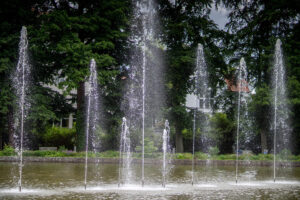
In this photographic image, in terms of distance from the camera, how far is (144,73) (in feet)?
86.5

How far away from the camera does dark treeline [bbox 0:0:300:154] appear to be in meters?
23.6

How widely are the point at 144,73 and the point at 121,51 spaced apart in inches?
83.8

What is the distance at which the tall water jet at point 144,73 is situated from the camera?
26.4 meters

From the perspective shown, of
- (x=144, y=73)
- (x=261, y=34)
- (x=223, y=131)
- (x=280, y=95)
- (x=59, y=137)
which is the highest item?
(x=261, y=34)

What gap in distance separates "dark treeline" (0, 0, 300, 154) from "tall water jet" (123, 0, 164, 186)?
0.60 meters

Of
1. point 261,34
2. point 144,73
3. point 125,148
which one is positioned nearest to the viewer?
A: point 144,73

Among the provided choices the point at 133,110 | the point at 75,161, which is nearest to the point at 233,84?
the point at 133,110

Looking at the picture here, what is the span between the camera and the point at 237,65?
2927 cm

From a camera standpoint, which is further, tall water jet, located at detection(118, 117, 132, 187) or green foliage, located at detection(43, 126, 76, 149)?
green foliage, located at detection(43, 126, 76, 149)

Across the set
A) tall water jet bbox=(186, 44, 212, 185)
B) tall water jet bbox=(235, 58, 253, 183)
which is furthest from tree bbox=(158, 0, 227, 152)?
tall water jet bbox=(235, 58, 253, 183)

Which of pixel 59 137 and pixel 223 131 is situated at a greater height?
pixel 223 131

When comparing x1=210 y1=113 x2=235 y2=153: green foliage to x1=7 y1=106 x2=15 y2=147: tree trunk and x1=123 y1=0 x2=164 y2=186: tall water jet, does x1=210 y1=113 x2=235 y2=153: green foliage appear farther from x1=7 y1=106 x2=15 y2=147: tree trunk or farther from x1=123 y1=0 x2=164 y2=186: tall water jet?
x1=7 y1=106 x2=15 y2=147: tree trunk

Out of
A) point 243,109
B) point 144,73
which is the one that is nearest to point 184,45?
point 144,73

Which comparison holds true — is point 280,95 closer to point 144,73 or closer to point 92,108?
point 144,73
